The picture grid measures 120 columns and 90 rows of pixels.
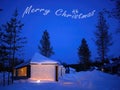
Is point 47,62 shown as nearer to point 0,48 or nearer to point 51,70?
point 51,70

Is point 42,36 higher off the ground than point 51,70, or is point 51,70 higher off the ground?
point 42,36

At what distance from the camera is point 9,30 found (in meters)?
37.7

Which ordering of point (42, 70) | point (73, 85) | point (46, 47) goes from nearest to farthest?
point (73, 85) → point (42, 70) → point (46, 47)

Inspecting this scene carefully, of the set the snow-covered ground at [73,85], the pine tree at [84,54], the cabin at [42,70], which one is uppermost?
the pine tree at [84,54]

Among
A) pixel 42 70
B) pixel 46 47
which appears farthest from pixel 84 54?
pixel 42 70

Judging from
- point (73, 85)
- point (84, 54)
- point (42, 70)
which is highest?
point (84, 54)

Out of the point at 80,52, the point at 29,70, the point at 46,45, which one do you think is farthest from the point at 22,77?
the point at 80,52

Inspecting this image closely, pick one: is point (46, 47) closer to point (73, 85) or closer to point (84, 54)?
point (84, 54)

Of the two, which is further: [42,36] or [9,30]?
[42,36]

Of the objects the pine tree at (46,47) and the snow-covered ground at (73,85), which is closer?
the snow-covered ground at (73,85)

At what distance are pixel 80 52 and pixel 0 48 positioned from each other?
164 ft

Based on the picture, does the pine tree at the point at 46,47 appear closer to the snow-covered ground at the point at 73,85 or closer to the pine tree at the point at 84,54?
the pine tree at the point at 84,54

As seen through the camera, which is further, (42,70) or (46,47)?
(46,47)

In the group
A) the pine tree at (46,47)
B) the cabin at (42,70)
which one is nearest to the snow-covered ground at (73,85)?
the cabin at (42,70)
